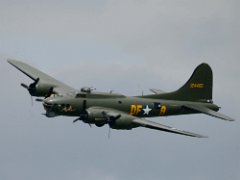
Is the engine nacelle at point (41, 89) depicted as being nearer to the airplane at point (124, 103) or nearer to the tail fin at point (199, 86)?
the airplane at point (124, 103)

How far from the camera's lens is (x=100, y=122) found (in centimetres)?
5978

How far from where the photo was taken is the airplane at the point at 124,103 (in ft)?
194

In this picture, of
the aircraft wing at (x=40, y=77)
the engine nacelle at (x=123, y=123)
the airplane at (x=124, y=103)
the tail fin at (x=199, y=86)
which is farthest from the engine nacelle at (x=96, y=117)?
the tail fin at (x=199, y=86)

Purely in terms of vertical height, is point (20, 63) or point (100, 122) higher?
point (20, 63)

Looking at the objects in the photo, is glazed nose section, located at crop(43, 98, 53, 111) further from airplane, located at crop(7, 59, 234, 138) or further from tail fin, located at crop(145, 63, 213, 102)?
tail fin, located at crop(145, 63, 213, 102)

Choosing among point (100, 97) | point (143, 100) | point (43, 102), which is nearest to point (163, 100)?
point (143, 100)

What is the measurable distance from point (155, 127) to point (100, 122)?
4.67 metres

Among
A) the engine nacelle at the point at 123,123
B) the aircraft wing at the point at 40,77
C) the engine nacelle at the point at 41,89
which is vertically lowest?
the engine nacelle at the point at 123,123

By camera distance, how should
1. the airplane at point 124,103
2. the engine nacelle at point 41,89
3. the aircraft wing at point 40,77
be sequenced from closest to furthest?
1. the airplane at point 124,103
2. the aircraft wing at point 40,77
3. the engine nacelle at point 41,89

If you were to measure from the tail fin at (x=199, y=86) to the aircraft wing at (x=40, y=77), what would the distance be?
426 inches

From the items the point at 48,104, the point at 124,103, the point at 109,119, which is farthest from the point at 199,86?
the point at 48,104

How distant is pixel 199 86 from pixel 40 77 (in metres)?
16.0

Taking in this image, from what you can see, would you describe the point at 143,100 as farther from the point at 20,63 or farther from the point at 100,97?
the point at 20,63

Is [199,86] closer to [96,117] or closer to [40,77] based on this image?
[96,117]
